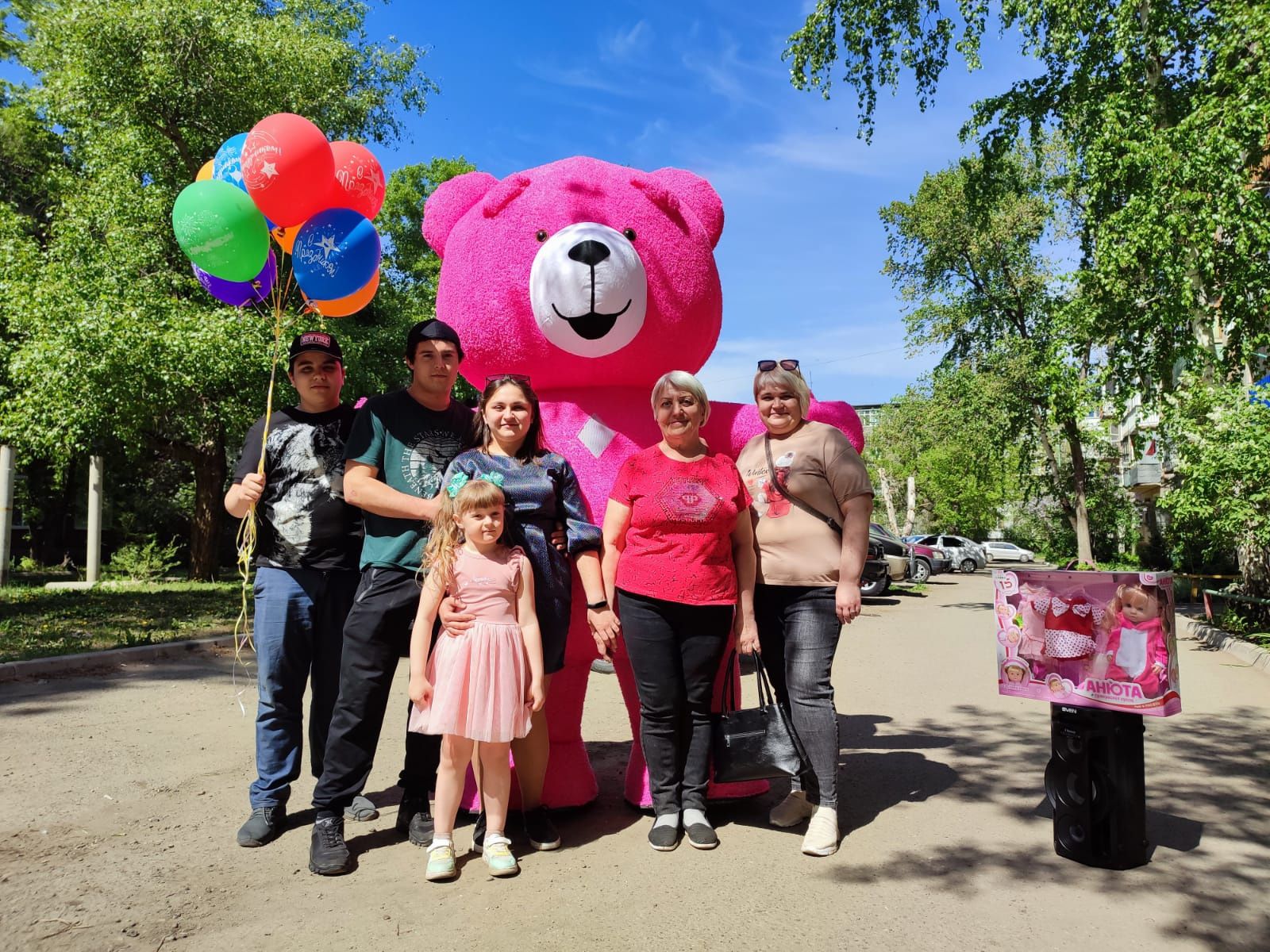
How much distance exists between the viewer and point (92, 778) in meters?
4.50

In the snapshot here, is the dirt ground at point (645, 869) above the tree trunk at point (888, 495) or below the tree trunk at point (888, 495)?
below

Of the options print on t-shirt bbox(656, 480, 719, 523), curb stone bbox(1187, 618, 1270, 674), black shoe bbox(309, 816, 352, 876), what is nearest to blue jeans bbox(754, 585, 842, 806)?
print on t-shirt bbox(656, 480, 719, 523)

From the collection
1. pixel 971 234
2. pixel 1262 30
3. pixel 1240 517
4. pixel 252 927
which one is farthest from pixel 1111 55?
pixel 252 927

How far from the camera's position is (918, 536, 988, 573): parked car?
33812 millimetres

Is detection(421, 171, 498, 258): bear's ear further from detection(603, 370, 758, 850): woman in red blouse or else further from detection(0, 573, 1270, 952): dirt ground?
detection(0, 573, 1270, 952): dirt ground

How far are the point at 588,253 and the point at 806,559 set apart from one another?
1.65 m

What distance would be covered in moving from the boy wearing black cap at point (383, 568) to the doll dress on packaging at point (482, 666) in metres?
0.22

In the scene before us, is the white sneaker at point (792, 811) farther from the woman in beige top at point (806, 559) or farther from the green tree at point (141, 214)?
the green tree at point (141, 214)

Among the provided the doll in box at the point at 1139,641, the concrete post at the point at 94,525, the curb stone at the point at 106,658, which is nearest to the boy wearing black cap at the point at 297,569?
the doll in box at the point at 1139,641

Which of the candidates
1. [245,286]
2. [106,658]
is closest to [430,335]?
[245,286]

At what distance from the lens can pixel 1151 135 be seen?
10.9 m

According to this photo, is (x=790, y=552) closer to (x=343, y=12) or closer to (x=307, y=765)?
(x=307, y=765)

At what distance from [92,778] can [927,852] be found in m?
4.12

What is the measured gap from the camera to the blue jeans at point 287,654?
3602mm
